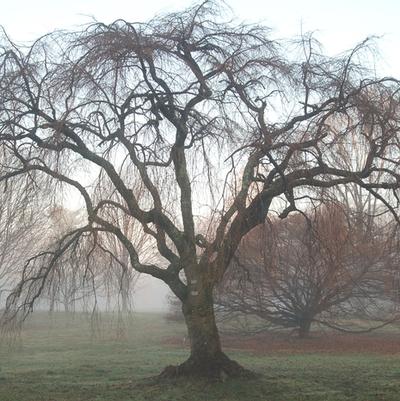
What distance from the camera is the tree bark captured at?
372 inches

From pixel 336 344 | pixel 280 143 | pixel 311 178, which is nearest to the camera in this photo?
pixel 280 143

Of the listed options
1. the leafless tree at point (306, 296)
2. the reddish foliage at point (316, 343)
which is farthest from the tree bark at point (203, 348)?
the leafless tree at point (306, 296)

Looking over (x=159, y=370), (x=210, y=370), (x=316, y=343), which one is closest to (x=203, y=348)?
(x=210, y=370)

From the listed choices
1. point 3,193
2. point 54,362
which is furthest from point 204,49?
point 54,362

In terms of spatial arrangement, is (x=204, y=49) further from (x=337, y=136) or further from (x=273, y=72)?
(x=337, y=136)

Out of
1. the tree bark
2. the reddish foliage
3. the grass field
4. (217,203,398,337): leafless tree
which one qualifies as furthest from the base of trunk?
(217,203,398,337): leafless tree

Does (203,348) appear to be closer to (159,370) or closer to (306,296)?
(159,370)

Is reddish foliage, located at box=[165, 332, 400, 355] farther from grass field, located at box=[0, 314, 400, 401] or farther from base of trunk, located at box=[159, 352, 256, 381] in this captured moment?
base of trunk, located at box=[159, 352, 256, 381]

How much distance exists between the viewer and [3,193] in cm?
992

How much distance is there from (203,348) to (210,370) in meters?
0.38

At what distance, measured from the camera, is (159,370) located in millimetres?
12586

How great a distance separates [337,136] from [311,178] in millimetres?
816

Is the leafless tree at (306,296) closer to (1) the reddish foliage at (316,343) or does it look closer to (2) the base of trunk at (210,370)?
(1) the reddish foliage at (316,343)

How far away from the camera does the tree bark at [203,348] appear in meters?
9.44
